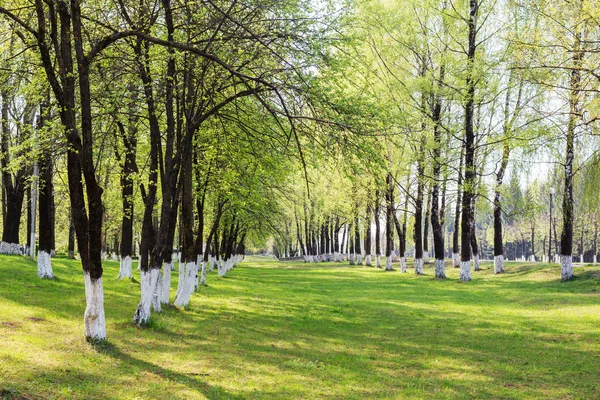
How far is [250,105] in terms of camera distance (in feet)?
54.1

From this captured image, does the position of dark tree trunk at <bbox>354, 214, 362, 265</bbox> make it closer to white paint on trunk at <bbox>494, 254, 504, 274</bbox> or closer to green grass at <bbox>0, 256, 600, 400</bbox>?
white paint on trunk at <bbox>494, 254, 504, 274</bbox>

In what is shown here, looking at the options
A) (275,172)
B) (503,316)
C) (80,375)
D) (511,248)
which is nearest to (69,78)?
(80,375)

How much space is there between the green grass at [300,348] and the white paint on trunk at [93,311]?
0.30m

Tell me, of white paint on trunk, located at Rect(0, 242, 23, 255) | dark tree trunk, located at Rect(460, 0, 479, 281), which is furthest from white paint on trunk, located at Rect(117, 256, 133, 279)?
dark tree trunk, located at Rect(460, 0, 479, 281)

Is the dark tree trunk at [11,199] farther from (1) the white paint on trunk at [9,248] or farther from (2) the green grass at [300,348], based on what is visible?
(2) the green grass at [300,348]

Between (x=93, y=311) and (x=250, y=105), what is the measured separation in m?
7.87

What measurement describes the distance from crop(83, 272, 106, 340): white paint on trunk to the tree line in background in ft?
0.10

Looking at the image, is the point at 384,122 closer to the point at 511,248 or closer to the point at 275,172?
the point at 275,172

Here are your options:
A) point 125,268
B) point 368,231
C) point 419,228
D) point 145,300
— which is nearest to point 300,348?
point 145,300

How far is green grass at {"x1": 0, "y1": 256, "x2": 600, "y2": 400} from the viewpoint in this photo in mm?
9016

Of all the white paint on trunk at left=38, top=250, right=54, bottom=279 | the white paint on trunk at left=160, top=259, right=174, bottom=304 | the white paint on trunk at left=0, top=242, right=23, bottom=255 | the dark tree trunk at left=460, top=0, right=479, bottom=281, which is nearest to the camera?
the white paint on trunk at left=160, top=259, right=174, bottom=304

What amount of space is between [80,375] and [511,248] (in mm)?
148266

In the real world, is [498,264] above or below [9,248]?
below

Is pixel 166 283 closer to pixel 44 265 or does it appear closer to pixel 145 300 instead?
pixel 145 300
